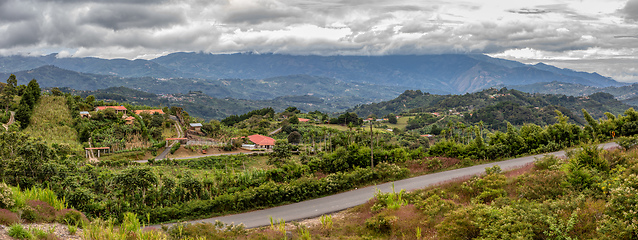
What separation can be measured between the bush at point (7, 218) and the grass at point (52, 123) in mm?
26062

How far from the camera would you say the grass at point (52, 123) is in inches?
1330

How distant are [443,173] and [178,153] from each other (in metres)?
29.8

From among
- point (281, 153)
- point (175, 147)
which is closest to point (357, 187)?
point (281, 153)

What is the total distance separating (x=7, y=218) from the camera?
30.5 feet

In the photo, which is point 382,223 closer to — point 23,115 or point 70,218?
point 70,218

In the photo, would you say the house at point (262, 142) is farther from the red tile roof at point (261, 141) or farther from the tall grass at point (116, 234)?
the tall grass at point (116, 234)

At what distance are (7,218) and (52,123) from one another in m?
34.0

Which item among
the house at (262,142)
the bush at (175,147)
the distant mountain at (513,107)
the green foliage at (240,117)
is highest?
the bush at (175,147)

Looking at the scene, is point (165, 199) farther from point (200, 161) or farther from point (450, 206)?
point (200, 161)

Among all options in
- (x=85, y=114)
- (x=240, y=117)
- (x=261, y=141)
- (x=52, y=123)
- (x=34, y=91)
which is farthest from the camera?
(x=240, y=117)

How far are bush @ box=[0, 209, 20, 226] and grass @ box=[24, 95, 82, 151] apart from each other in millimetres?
26062

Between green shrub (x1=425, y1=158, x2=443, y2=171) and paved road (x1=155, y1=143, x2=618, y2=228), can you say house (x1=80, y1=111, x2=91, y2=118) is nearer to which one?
paved road (x1=155, y1=143, x2=618, y2=228)

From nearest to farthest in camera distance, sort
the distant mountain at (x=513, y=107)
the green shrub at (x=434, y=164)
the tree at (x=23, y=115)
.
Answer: the green shrub at (x=434, y=164) < the tree at (x=23, y=115) < the distant mountain at (x=513, y=107)

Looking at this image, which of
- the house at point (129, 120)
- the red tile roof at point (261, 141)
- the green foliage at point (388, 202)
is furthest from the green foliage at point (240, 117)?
the green foliage at point (388, 202)
